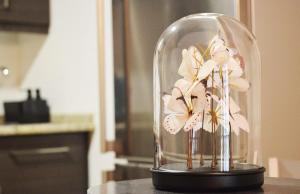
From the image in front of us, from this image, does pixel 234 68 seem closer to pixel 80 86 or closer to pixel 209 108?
pixel 209 108

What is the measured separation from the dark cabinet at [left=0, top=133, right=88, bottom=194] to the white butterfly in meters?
1.47

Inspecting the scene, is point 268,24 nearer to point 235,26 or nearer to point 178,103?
point 235,26

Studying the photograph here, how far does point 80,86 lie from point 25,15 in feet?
1.49

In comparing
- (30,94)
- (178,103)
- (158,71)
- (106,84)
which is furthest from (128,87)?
(178,103)

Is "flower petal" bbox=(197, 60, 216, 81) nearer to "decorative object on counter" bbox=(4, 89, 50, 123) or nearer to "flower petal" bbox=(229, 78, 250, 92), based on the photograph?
"flower petal" bbox=(229, 78, 250, 92)

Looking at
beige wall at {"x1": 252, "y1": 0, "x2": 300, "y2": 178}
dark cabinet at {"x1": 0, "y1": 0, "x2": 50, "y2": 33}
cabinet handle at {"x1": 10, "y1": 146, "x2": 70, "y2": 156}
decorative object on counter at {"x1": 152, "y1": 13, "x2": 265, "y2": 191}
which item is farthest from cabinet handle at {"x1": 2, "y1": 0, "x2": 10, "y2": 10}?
decorative object on counter at {"x1": 152, "y1": 13, "x2": 265, "y2": 191}

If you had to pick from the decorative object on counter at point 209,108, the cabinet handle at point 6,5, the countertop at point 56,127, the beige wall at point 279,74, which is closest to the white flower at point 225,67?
the decorative object on counter at point 209,108

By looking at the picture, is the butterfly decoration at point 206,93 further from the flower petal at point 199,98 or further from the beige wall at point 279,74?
the beige wall at point 279,74

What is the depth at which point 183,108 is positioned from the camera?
111 centimetres

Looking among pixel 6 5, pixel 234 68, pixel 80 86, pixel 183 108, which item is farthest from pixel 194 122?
pixel 6 5

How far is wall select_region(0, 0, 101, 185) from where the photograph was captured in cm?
271

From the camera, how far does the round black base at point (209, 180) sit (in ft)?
3.39

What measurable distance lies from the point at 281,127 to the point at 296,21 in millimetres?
345

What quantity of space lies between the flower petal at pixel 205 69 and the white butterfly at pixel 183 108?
0.05 ft
